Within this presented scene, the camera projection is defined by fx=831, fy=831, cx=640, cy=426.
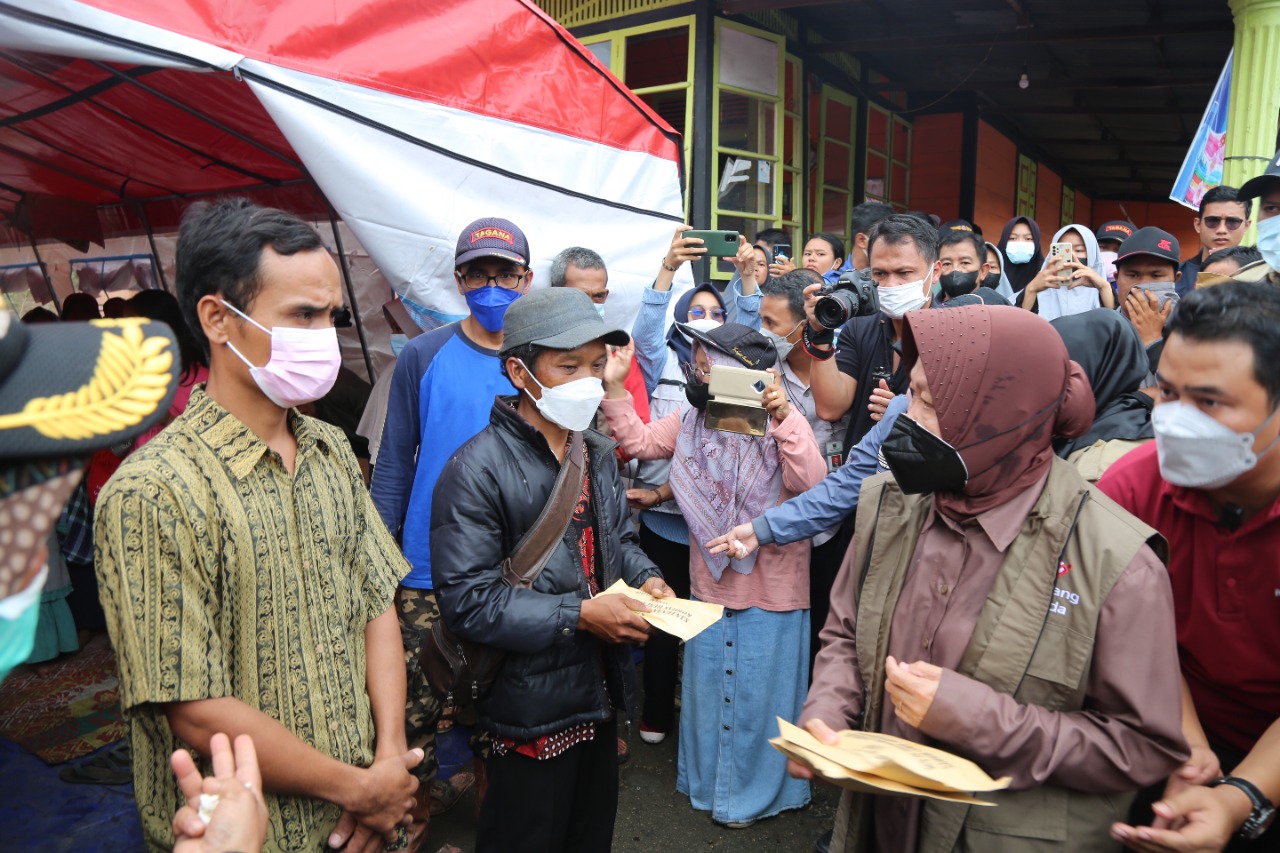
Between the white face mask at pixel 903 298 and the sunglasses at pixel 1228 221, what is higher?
the sunglasses at pixel 1228 221

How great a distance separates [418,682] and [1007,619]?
6.73 ft

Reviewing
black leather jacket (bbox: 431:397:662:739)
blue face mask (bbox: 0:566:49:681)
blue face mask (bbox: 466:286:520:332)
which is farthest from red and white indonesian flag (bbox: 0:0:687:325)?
blue face mask (bbox: 0:566:49:681)

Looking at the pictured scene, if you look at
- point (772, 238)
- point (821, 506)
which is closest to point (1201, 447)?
point (821, 506)

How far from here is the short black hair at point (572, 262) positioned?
3.71 metres

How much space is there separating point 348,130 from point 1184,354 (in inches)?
109

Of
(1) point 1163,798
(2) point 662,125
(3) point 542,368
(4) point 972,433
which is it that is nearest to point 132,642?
(3) point 542,368

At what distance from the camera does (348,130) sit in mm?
3100

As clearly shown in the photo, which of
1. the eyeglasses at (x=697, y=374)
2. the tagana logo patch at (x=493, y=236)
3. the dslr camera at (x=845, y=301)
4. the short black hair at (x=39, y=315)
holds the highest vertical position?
the tagana logo patch at (x=493, y=236)

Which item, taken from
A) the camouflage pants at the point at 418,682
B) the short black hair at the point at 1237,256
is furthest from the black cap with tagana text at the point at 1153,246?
the camouflage pants at the point at 418,682

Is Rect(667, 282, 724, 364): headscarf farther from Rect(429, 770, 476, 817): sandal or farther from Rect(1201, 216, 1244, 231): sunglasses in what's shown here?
Rect(1201, 216, 1244, 231): sunglasses

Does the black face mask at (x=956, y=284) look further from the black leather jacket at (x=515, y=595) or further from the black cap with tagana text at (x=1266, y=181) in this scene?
the black leather jacket at (x=515, y=595)

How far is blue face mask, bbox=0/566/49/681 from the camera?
763 millimetres

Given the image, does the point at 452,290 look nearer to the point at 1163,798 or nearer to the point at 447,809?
the point at 447,809

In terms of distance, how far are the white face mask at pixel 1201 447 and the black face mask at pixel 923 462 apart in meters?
0.42
